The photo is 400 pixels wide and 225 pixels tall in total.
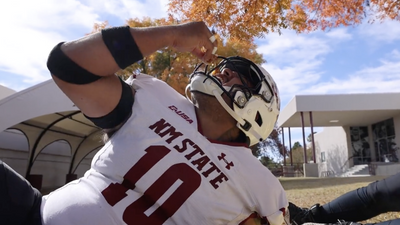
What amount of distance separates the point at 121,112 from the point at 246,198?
0.69 m

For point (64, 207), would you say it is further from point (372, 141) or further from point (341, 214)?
point (372, 141)

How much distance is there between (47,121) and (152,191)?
37.8 ft

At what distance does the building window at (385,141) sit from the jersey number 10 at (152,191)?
26.9 meters

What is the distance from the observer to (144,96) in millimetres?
1687

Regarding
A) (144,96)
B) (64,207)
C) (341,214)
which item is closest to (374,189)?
(341,214)

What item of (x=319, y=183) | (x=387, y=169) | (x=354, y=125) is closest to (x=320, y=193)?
(x=319, y=183)

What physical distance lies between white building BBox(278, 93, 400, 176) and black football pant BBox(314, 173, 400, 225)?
2021cm

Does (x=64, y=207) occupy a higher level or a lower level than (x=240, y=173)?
lower

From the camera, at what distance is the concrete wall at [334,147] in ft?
98.6

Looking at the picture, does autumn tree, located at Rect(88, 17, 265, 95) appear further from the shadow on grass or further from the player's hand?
the player's hand

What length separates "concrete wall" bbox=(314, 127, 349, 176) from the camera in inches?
1183

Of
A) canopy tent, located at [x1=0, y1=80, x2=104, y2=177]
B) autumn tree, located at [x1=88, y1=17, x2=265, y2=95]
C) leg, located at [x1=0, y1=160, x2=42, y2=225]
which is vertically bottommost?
leg, located at [x1=0, y1=160, x2=42, y2=225]

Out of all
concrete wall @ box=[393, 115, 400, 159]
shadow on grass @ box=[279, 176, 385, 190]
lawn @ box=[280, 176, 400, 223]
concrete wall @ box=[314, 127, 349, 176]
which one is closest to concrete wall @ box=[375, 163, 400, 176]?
concrete wall @ box=[393, 115, 400, 159]

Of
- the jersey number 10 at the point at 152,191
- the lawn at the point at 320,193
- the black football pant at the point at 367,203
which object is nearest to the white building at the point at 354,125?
the lawn at the point at 320,193
